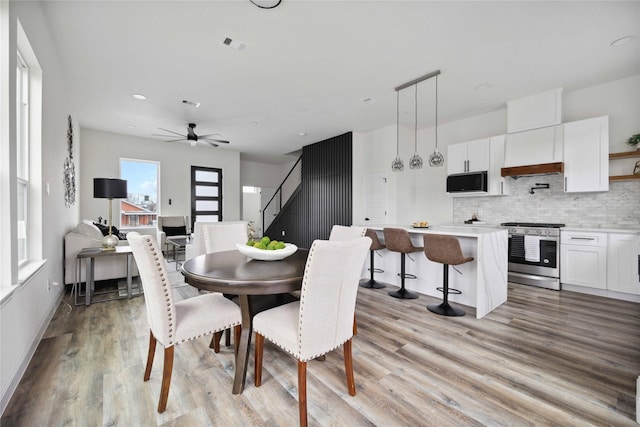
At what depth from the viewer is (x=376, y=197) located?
20.1 ft

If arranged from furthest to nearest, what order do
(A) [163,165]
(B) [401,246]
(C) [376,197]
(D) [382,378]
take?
(A) [163,165]
(C) [376,197]
(B) [401,246]
(D) [382,378]

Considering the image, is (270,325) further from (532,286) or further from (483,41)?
(532,286)

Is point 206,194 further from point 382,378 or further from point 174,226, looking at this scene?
point 382,378

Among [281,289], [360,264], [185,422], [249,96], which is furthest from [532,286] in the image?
[249,96]

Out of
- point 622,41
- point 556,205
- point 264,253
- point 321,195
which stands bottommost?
point 264,253

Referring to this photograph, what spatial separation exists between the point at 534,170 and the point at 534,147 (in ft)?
1.20

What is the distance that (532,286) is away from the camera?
417 centimetres

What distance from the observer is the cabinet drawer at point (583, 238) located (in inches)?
141

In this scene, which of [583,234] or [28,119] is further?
[583,234]

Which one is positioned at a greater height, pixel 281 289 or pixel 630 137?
pixel 630 137

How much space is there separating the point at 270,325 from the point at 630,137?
16.7ft

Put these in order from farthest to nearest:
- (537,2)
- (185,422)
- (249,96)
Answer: (249,96), (537,2), (185,422)

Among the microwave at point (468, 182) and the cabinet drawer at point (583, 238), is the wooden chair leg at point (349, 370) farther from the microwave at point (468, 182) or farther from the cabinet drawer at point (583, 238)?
the microwave at point (468, 182)

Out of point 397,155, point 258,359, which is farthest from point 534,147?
point 258,359
